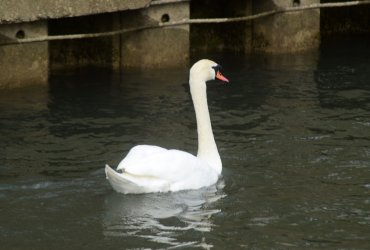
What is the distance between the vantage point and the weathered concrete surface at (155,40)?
15.7m

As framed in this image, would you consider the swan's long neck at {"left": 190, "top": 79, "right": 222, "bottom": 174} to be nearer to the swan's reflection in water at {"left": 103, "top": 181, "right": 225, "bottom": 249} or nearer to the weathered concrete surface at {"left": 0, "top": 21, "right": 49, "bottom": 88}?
the swan's reflection in water at {"left": 103, "top": 181, "right": 225, "bottom": 249}

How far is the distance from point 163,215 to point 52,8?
4.97m

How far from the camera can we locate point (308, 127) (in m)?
13.1

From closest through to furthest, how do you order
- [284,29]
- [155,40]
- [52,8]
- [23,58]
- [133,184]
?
1. [133,184]
2. [52,8]
3. [23,58]
4. [155,40]
5. [284,29]

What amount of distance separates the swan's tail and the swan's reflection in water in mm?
56

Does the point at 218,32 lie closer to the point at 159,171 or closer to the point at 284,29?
the point at 284,29

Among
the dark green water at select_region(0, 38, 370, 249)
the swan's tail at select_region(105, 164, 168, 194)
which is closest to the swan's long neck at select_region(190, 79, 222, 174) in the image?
the dark green water at select_region(0, 38, 370, 249)

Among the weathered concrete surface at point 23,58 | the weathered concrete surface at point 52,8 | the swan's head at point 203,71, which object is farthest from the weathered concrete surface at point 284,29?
the swan's head at point 203,71

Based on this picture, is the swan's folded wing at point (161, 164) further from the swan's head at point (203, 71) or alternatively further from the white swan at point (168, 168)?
the swan's head at point (203, 71)

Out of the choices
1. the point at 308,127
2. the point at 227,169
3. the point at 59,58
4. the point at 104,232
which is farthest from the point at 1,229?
the point at 59,58

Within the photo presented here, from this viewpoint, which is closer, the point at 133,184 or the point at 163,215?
the point at 163,215

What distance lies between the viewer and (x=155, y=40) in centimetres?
1584

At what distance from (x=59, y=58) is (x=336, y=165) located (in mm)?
5901

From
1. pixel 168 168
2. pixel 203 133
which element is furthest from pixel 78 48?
pixel 168 168
